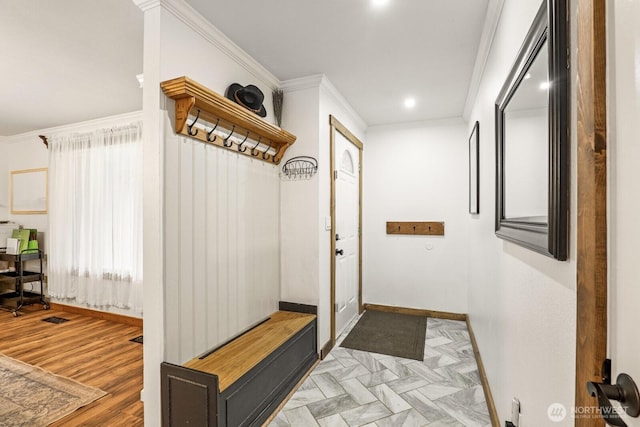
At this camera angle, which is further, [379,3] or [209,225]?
[209,225]

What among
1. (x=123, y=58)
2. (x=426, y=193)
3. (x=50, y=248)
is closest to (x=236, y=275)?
(x=123, y=58)

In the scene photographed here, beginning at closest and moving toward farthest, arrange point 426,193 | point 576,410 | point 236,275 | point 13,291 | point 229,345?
point 576,410, point 229,345, point 236,275, point 426,193, point 13,291

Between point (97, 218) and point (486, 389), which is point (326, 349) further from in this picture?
point (97, 218)

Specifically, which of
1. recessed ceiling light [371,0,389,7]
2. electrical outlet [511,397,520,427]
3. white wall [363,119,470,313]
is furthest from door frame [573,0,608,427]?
white wall [363,119,470,313]

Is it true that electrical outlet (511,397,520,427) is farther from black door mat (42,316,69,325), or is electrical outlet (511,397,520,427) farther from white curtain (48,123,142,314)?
black door mat (42,316,69,325)

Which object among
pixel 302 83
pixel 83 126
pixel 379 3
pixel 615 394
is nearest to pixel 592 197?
pixel 615 394

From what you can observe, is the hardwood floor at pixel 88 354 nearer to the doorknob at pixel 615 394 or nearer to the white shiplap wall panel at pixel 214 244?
the white shiplap wall panel at pixel 214 244

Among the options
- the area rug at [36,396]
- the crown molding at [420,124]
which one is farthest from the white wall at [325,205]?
the area rug at [36,396]

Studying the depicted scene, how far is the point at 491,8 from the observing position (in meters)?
1.75

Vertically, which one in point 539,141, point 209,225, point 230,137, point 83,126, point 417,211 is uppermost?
point 83,126

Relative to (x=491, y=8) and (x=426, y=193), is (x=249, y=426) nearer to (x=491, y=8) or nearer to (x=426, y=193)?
(x=491, y=8)

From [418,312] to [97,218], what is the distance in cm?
426

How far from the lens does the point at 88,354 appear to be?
2926 mm

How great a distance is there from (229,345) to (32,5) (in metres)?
2.37
